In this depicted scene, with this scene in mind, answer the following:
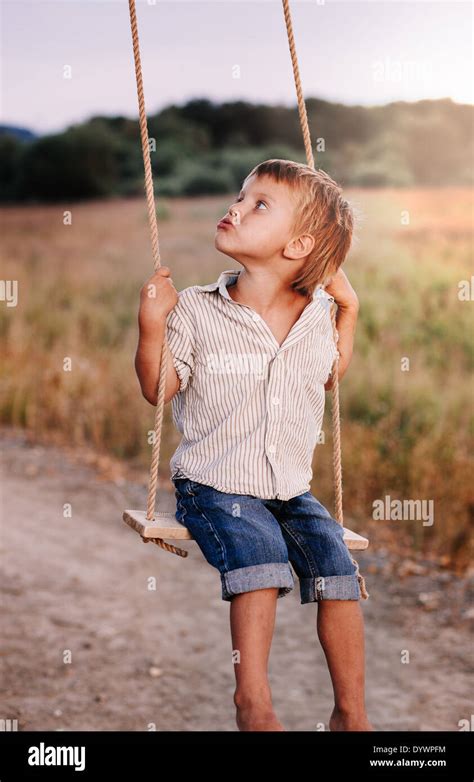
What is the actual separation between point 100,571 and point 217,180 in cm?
1004

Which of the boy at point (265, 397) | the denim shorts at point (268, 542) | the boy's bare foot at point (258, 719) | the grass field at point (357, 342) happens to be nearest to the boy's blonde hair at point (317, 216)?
the boy at point (265, 397)

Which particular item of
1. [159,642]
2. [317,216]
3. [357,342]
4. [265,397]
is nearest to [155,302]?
[265,397]

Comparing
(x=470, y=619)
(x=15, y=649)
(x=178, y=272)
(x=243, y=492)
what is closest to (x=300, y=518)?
(x=243, y=492)

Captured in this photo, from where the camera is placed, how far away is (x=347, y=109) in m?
14.5

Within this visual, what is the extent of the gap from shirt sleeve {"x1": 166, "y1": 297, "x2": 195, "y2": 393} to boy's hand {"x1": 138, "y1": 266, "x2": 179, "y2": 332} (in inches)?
2.8

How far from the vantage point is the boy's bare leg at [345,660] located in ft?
7.40

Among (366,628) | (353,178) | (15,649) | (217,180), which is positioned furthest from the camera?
(217,180)

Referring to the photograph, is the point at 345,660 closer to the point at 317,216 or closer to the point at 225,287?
the point at 225,287

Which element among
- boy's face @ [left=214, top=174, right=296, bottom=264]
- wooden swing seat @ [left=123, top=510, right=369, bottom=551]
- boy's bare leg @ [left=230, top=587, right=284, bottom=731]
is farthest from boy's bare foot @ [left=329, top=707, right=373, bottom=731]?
boy's face @ [left=214, top=174, right=296, bottom=264]

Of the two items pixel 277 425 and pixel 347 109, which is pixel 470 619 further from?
pixel 347 109

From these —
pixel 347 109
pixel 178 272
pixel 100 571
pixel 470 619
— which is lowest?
pixel 470 619

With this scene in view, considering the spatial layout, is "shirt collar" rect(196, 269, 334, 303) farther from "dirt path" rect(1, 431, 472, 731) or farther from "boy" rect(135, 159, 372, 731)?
"dirt path" rect(1, 431, 472, 731)

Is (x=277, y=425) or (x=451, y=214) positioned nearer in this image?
(x=277, y=425)

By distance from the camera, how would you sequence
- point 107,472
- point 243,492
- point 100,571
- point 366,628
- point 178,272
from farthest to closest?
1. point 178,272
2. point 107,472
3. point 100,571
4. point 366,628
5. point 243,492
